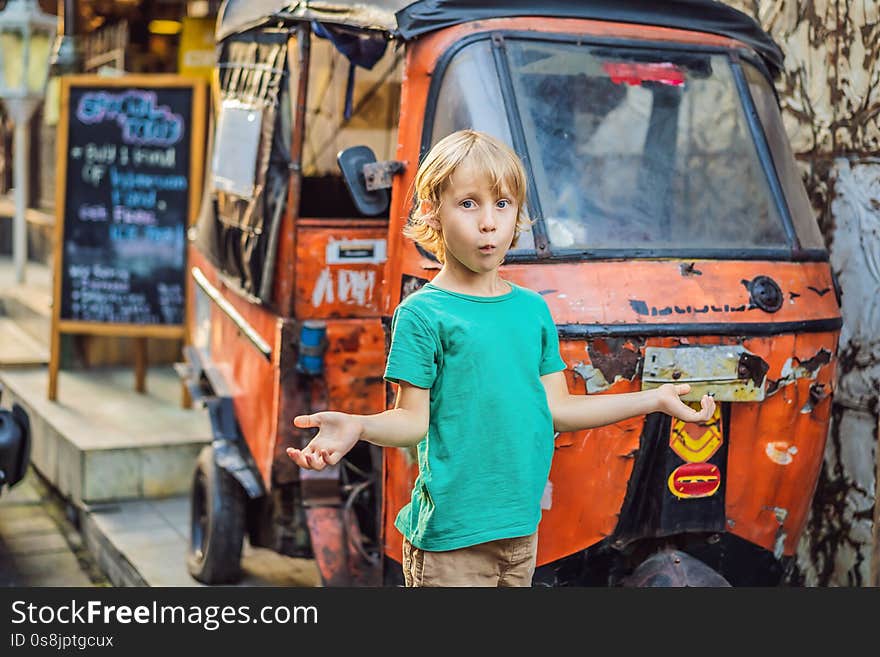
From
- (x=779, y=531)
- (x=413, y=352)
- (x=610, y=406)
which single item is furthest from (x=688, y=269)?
(x=413, y=352)

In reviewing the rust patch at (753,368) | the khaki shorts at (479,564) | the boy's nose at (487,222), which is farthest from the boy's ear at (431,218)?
the rust patch at (753,368)

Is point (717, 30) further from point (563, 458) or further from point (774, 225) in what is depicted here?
point (563, 458)

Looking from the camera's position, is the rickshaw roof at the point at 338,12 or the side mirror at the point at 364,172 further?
the rickshaw roof at the point at 338,12

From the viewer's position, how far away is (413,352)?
2.65 m

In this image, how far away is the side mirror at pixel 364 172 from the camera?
12.4ft

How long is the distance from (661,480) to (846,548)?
1.46 m

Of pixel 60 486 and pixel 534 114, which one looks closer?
pixel 534 114

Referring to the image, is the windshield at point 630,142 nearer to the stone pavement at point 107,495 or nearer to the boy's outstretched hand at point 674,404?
the boy's outstretched hand at point 674,404

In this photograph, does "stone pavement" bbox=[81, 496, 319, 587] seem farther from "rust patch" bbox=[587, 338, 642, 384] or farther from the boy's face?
the boy's face

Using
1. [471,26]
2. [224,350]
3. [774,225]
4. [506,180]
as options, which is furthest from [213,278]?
[506,180]

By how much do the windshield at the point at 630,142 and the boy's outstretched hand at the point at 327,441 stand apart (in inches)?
53.8

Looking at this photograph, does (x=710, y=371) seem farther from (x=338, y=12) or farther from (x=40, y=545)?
(x=40, y=545)

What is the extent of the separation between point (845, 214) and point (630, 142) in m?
1.18

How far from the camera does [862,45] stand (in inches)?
178
